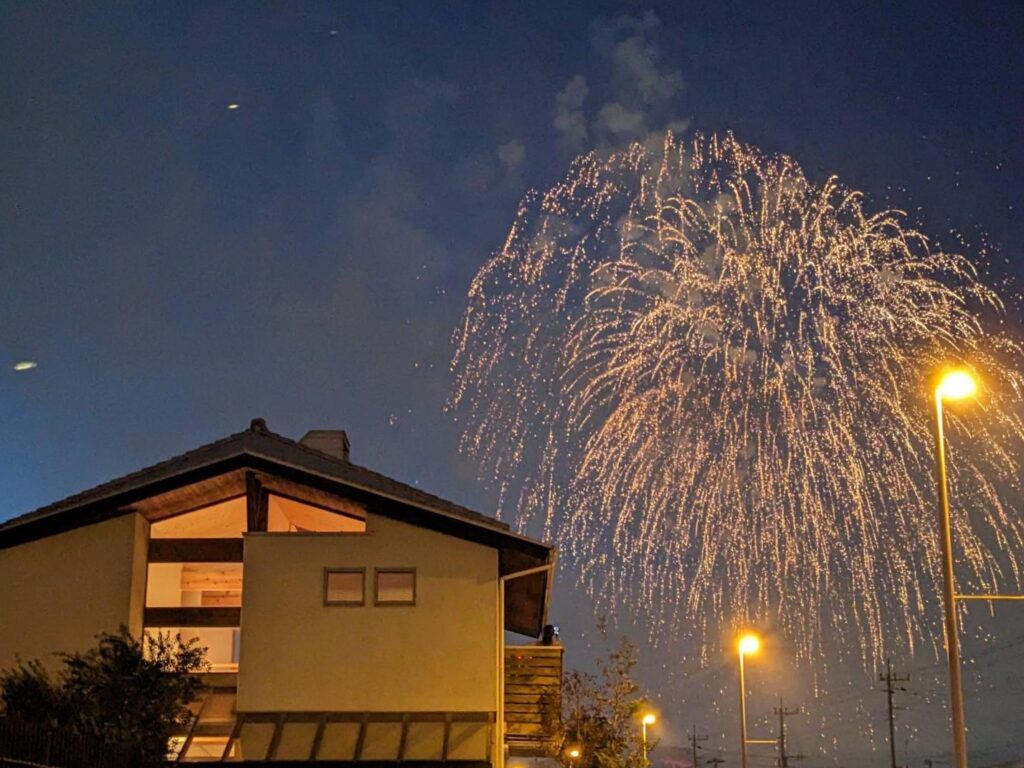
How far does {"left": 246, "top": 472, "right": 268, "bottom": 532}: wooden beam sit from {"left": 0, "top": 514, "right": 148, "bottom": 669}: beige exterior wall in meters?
2.04

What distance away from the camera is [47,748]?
15117 millimetres

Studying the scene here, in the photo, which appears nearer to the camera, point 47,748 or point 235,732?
point 47,748

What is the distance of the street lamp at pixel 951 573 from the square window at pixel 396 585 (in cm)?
1155

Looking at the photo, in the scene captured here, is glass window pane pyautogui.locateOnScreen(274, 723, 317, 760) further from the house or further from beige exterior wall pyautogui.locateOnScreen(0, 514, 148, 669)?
beige exterior wall pyautogui.locateOnScreen(0, 514, 148, 669)

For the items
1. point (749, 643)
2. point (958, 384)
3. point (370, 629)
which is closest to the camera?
point (958, 384)

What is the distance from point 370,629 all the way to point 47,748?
403 inches

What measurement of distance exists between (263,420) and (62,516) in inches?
172

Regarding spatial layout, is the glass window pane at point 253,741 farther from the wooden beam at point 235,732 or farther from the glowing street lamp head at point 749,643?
the glowing street lamp head at point 749,643

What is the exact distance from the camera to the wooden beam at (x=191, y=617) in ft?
84.3

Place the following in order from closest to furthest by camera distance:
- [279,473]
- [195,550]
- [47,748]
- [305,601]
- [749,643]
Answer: [47,748] → [305,601] → [279,473] → [195,550] → [749,643]

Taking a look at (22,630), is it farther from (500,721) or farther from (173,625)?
(500,721)

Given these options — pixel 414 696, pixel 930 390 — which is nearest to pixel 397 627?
pixel 414 696

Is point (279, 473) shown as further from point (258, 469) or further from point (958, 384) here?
point (958, 384)

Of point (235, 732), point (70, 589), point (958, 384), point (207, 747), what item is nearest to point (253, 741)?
point (235, 732)
